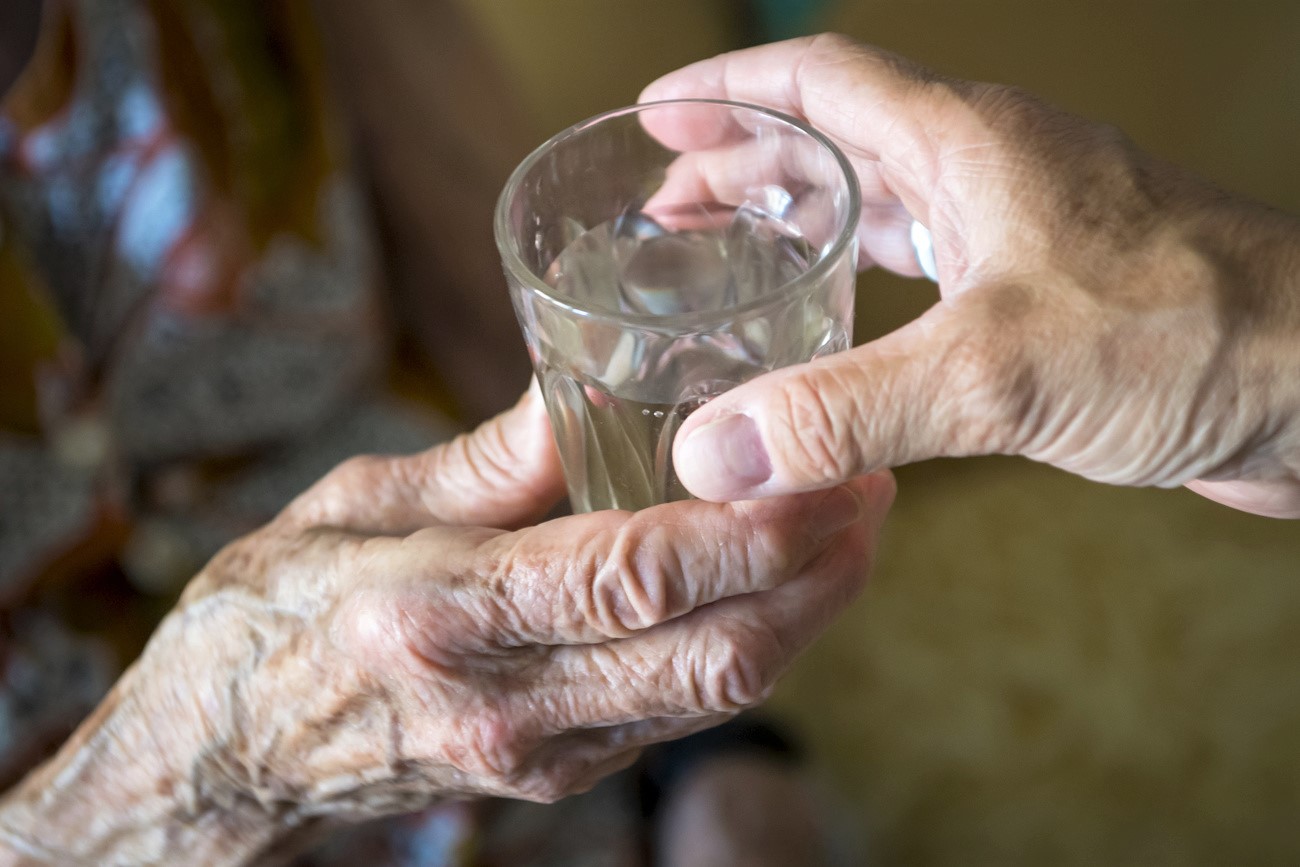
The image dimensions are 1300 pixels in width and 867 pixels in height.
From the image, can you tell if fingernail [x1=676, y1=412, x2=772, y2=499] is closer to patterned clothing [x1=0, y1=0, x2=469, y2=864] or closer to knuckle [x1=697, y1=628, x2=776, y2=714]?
knuckle [x1=697, y1=628, x2=776, y2=714]

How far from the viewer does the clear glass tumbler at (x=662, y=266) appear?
1.72ft

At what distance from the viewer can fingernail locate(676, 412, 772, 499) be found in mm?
496

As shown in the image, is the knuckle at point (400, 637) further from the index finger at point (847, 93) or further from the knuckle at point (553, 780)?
the index finger at point (847, 93)

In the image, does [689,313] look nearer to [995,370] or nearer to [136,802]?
[995,370]

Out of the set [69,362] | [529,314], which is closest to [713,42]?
[69,362]

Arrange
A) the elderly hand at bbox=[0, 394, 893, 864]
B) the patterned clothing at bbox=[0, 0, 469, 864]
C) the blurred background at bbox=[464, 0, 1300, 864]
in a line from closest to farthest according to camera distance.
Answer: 1. the elderly hand at bbox=[0, 394, 893, 864]
2. the patterned clothing at bbox=[0, 0, 469, 864]
3. the blurred background at bbox=[464, 0, 1300, 864]

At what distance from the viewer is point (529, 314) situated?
56 cm

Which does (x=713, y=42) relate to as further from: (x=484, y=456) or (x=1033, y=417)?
(x=1033, y=417)

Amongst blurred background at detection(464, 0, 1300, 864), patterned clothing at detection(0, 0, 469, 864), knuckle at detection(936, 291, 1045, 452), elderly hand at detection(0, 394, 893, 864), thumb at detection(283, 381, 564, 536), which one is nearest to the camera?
knuckle at detection(936, 291, 1045, 452)

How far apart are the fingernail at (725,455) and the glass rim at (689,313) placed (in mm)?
47

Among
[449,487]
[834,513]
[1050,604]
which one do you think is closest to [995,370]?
[834,513]

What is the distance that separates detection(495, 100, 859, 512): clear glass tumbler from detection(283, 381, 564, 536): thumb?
58 mm

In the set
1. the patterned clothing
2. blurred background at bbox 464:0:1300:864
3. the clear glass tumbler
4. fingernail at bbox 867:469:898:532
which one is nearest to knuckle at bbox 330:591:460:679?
the clear glass tumbler

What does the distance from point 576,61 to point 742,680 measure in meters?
0.99
